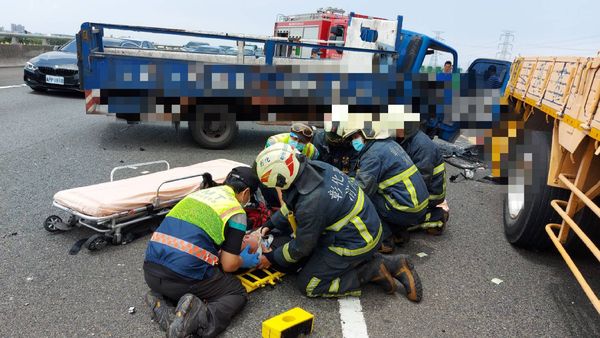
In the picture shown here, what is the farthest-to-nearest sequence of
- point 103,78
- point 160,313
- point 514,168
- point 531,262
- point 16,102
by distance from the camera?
point 16,102 < point 103,78 < point 514,168 < point 531,262 < point 160,313

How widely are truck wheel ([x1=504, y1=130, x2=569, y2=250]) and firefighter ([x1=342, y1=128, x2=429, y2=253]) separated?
88cm

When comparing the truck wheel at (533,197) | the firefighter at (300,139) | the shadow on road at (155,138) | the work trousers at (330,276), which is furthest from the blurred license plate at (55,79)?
the truck wheel at (533,197)

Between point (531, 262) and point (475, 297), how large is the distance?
1009 millimetres

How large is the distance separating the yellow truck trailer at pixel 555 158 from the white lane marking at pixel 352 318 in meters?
1.32

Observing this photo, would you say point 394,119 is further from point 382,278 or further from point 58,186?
point 58,186

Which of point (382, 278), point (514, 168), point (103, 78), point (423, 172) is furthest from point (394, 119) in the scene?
point (103, 78)

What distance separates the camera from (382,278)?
3.34 m

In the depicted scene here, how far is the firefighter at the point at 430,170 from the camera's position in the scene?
4.48m

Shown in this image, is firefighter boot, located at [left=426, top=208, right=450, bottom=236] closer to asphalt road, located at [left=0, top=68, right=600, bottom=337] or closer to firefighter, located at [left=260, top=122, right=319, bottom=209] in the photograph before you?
asphalt road, located at [left=0, top=68, right=600, bottom=337]

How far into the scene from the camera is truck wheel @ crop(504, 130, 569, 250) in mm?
3787

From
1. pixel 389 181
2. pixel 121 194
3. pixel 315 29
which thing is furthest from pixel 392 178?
pixel 315 29

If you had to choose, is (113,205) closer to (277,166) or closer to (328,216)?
(277,166)

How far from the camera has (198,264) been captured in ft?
9.05

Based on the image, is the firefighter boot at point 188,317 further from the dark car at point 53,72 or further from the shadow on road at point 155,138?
the dark car at point 53,72
